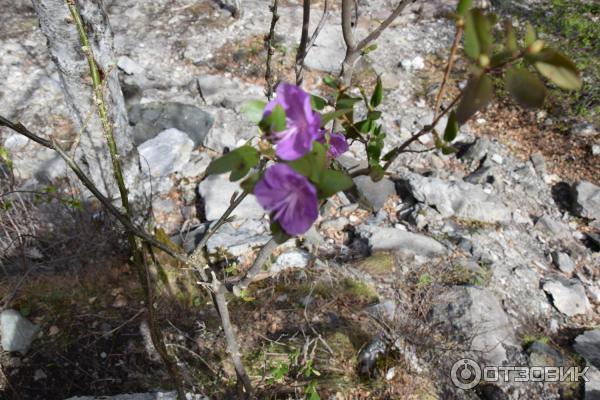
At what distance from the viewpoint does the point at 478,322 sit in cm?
240

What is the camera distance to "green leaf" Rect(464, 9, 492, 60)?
69 centimetres

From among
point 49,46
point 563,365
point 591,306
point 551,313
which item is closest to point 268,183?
point 49,46

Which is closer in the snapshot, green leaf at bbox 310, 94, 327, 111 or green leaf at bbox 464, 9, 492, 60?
green leaf at bbox 464, 9, 492, 60

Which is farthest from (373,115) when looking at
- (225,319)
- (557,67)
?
(225,319)

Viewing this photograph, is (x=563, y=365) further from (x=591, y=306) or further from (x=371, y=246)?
(x=371, y=246)

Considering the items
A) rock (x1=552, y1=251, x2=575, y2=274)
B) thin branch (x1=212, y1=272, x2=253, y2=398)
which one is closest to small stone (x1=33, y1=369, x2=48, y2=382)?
thin branch (x1=212, y1=272, x2=253, y2=398)

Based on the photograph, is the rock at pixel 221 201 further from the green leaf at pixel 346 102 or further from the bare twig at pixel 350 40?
the green leaf at pixel 346 102

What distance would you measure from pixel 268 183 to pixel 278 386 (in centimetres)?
138

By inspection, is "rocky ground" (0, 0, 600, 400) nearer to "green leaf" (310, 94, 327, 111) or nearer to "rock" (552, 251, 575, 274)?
"rock" (552, 251, 575, 274)

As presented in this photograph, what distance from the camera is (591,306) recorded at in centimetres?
295

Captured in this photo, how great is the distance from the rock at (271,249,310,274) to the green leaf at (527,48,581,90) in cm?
203

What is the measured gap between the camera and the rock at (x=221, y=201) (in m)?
2.99

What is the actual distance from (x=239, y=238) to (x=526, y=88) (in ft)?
7.40

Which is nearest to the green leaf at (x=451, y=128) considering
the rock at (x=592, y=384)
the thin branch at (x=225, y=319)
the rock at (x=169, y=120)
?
the thin branch at (x=225, y=319)
